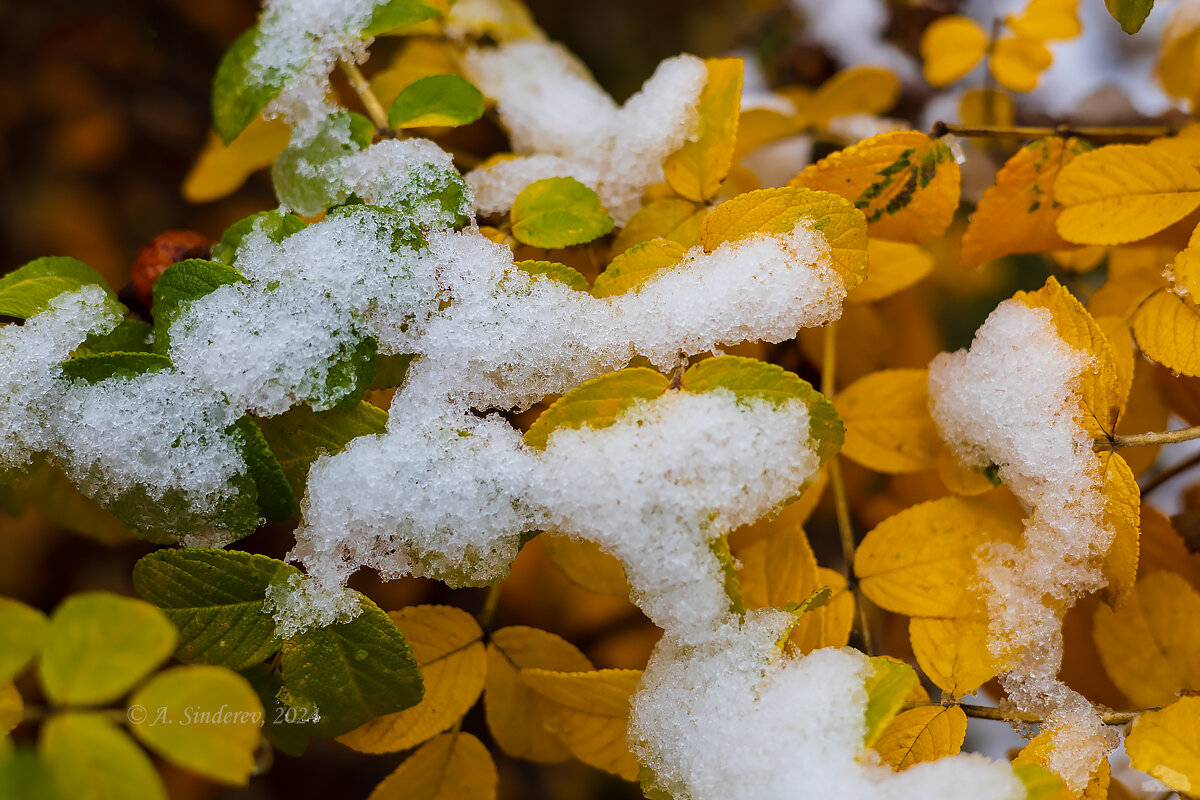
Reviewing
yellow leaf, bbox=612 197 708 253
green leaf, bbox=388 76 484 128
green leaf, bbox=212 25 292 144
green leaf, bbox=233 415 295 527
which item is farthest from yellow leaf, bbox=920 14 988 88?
green leaf, bbox=233 415 295 527

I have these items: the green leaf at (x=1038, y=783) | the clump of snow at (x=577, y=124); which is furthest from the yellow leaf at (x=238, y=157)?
the green leaf at (x=1038, y=783)

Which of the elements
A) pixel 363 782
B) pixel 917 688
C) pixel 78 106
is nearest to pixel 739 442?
pixel 917 688

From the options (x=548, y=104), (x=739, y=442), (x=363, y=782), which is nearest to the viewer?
(x=739, y=442)

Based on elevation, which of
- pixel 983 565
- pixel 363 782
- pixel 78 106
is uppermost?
pixel 78 106

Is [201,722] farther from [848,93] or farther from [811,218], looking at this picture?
[848,93]

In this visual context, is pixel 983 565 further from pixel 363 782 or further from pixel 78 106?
pixel 78 106

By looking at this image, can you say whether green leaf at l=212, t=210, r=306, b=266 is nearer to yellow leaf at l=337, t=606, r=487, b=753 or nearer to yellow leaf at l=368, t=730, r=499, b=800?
yellow leaf at l=337, t=606, r=487, b=753
